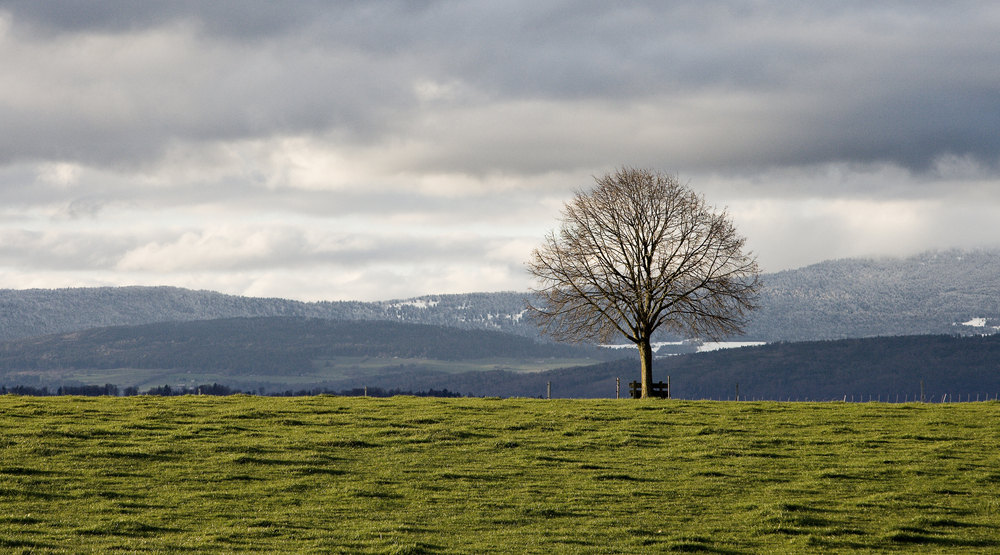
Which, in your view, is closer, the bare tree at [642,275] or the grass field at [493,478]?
the grass field at [493,478]

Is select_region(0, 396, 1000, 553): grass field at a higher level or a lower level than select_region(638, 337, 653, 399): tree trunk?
lower

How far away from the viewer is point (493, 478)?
37.3 m

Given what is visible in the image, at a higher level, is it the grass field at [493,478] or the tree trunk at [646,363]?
the tree trunk at [646,363]

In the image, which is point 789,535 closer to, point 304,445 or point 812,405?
point 304,445

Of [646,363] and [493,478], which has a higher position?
[646,363]

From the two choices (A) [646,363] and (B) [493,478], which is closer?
(B) [493,478]

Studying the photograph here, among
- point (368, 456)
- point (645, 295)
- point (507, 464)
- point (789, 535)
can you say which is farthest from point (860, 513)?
point (645, 295)

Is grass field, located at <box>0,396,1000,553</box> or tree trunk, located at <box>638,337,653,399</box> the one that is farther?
tree trunk, located at <box>638,337,653,399</box>

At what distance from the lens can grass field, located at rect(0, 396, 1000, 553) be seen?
28.4 m

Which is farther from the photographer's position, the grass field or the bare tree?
the bare tree

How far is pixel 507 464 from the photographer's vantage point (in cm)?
3994

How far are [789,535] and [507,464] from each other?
13.3 meters

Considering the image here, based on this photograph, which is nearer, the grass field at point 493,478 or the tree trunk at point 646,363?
the grass field at point 493,478

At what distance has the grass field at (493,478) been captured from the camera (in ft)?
93.3
